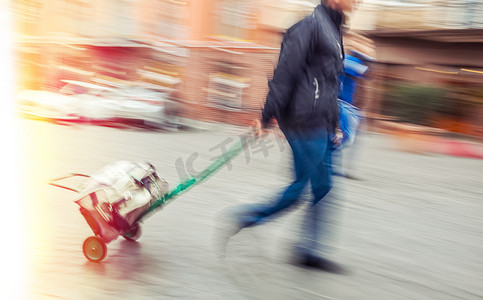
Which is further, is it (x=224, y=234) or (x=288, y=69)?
(x=224, y=234)

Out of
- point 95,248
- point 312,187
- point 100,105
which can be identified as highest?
point 312,187

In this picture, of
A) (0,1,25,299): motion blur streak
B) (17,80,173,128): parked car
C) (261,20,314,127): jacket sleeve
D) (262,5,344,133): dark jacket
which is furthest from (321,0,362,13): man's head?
(17,80,173,128): parked car

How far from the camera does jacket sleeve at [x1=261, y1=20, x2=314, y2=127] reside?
421 centimetres

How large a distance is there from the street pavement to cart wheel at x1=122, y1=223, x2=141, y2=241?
0.04 metres

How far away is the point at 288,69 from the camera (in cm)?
421

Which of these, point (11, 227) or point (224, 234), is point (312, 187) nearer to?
point (224, 234)

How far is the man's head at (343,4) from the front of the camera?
171 inches

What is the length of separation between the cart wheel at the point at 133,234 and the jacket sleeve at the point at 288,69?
1225 mm

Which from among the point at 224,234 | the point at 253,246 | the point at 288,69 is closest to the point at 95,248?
the point at 224,234

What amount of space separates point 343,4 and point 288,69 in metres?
0.54

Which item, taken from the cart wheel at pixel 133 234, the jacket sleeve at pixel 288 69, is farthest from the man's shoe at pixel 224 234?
the jacket sleeve at pixel 288 69

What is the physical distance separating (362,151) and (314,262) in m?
9.74

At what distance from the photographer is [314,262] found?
4.48m

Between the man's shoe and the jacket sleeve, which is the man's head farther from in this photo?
the man's shoe
